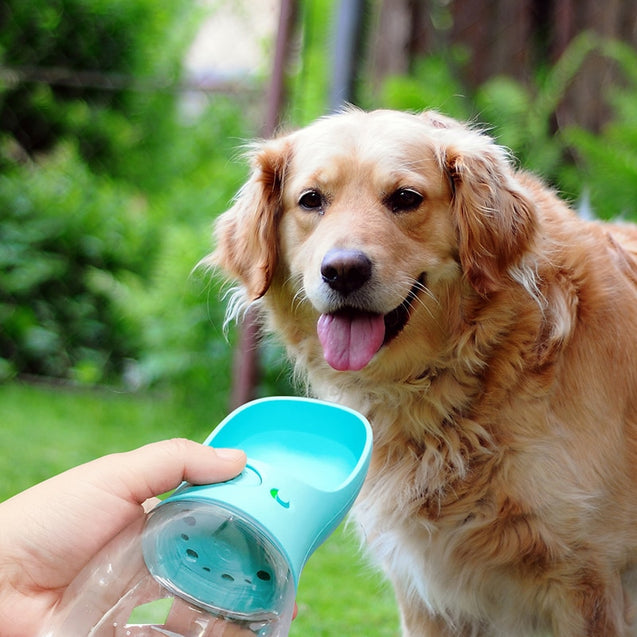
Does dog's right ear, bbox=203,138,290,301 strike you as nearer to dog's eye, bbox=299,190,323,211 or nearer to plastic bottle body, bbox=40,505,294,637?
dog's eye, bbox=299,190,323,211

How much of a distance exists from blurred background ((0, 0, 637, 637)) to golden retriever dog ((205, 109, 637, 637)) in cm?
155

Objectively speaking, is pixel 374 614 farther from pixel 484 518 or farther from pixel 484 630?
pixel 484 518

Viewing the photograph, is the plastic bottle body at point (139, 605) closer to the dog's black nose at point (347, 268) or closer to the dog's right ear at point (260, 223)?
the dog's black nose at point (347, 268)

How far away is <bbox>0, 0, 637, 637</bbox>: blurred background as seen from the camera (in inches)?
192

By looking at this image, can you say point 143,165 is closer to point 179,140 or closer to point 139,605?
point 179,140

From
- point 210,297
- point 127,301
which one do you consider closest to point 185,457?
point 210,297

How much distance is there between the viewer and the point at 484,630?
2.71 meters

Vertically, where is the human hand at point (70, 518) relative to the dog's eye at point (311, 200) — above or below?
below

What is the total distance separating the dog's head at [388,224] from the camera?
7.64 ft

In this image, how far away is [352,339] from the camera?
241cm

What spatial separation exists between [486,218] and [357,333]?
1.51 feet

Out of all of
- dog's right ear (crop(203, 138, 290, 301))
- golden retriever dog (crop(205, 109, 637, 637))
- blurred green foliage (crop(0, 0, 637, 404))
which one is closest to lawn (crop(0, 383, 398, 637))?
blurred green foliage (crop(0, 0, 637, 404))

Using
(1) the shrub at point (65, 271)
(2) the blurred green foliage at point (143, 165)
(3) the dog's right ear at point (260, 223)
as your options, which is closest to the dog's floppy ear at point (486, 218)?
(3) the dog's right ear at point (260, 223)

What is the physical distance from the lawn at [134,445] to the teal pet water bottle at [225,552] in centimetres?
135
